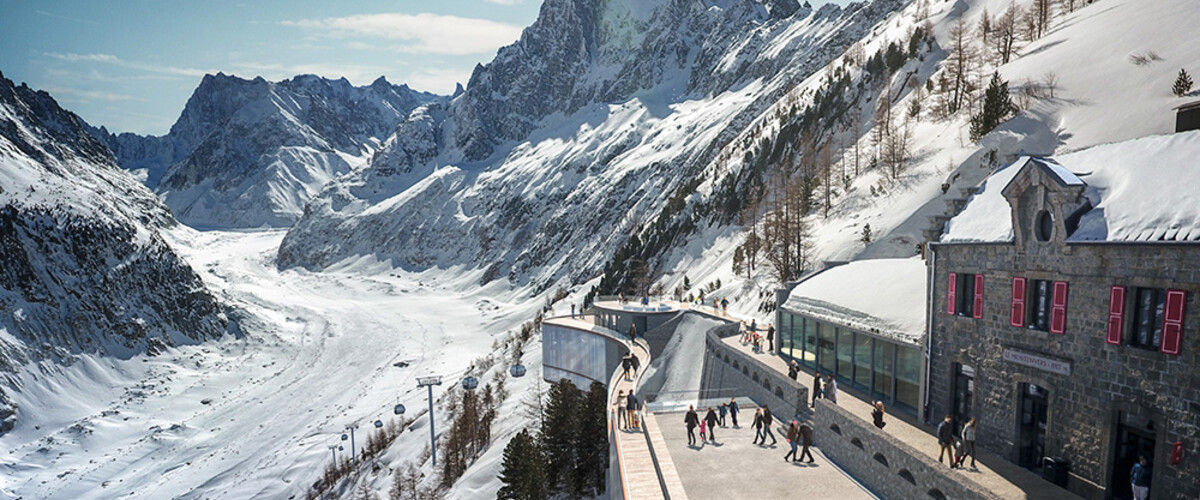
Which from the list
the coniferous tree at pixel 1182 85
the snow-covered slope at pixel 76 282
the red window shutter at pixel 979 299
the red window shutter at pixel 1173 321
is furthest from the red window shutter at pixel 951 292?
the snow-covered slope at pixel 76 282

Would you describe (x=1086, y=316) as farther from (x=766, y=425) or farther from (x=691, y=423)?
(x=691, y=423)

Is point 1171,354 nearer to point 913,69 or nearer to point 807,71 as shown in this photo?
point 913,69

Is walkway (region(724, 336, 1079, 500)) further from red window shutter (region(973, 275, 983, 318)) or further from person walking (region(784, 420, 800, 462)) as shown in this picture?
red window shutter (region(973, 275, 983, 318))

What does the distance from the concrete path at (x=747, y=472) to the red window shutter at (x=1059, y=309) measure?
22.9ft

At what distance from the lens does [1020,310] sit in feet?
55.3

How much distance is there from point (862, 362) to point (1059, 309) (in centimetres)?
918

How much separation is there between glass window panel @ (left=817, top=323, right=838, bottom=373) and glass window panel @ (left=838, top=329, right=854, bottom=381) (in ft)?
1.33

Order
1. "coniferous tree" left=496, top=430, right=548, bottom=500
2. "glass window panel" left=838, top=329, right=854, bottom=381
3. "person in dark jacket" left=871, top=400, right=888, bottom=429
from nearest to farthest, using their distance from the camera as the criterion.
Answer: "person in dark jacket" left=871, top=400, right=888, bottom=429 < "glass window panel" left=838, top=329, right=854, bottom=381 < "coniferous tree" left=496, top=430, right=548, bottom=500

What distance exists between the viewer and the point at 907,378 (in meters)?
21.8

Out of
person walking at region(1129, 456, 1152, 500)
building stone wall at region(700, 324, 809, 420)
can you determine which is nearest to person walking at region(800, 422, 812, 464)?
building stone wall at region(700, 324, 809, 420)

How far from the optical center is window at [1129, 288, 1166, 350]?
530 inches

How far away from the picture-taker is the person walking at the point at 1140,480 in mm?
13234

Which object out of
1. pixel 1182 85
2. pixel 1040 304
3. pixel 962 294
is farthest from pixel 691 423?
pixel 1182 85

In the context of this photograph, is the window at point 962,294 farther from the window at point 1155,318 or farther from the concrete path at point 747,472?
the concrete path at point 747,472
